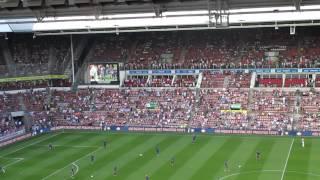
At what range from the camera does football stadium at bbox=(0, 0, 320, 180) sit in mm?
43438

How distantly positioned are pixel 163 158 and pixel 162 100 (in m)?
20.6

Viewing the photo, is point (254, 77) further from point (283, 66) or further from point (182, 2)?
point (182, 2)

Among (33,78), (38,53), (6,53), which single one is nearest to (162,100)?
(33,78)

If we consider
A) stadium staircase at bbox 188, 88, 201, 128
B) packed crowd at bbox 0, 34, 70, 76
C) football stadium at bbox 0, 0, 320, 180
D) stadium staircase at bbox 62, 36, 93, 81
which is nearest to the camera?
football stadium at bbox 0, 0, 320, 180

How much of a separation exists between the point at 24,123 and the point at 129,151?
→ 20.9m

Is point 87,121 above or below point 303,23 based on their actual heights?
below

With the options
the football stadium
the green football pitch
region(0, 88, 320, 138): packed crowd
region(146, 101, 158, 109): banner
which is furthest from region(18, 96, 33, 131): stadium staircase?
region(146, 101, 158, 109): banner

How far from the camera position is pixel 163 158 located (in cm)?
4662

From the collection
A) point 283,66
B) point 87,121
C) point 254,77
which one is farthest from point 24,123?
point 283,66

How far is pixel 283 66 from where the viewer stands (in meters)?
65.4

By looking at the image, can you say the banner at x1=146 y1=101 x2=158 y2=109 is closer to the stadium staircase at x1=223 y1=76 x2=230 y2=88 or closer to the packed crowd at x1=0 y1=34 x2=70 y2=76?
the stadium staircase at x1=223 y1=76 x2=230 y2=88

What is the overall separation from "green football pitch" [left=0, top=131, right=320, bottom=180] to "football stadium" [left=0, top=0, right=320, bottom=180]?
118 millimetres

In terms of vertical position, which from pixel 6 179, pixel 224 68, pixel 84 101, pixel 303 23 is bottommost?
pixel 6 179

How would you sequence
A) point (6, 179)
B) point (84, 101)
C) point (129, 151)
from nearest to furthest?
point (6, 179) < point (129, 151) < point (84, 101)
